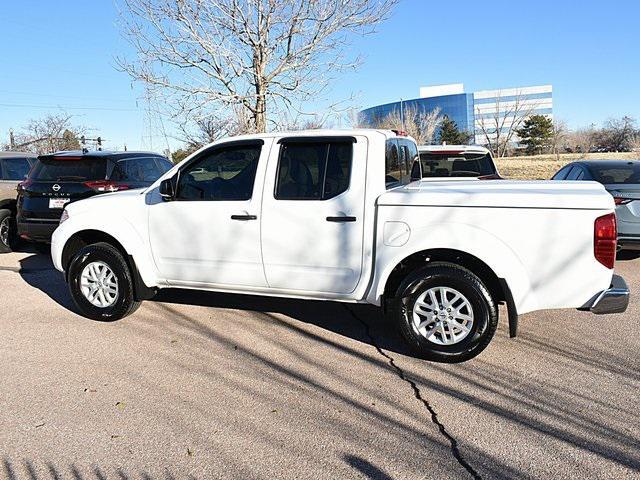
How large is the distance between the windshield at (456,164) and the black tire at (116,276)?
4863 mm

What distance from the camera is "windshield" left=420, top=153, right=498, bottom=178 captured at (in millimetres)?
8289

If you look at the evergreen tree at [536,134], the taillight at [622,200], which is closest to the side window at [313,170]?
the taillight at [622,200]

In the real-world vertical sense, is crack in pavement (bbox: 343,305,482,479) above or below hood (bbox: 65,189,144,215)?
below

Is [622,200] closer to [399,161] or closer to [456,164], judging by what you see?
[456,164]

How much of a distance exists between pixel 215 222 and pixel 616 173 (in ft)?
21.4

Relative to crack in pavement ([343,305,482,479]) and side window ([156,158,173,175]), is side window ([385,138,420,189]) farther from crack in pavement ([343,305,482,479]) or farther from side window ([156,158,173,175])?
side window ([156,158,173,175])

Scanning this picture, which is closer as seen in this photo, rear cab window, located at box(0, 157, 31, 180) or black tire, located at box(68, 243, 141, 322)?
black tire, located at box(68, 243, 141, 322)

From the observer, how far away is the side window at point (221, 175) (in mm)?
4957

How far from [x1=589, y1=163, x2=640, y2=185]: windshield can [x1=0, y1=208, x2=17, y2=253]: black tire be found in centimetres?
993

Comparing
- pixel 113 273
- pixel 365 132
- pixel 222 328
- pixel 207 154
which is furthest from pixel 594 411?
pixel 113 273

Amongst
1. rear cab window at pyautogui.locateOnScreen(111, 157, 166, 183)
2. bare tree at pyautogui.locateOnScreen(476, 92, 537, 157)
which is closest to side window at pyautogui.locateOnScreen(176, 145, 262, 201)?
rear cab window at pyautogui.locateOnScreen(111, 157, 166, 183)

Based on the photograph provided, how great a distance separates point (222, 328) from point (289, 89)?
957cm

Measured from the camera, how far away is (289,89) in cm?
1357

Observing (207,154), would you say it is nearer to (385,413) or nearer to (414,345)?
(414,345)
